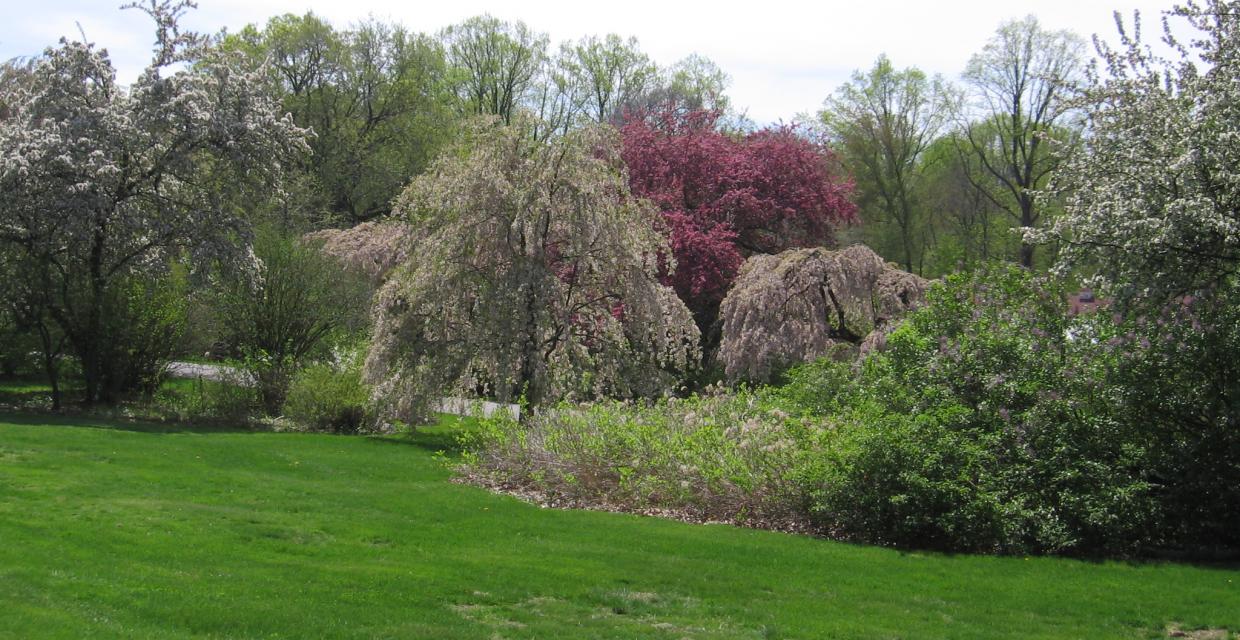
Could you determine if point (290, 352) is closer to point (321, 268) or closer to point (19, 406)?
point (321, 268)

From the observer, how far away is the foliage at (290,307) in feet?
69.2

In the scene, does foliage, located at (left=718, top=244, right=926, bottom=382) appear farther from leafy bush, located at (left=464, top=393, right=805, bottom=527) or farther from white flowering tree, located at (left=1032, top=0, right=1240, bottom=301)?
white flowering tree, located at (left=1032, top=0, right=1240, bottom=301)

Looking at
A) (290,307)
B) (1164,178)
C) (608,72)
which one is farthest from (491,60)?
(1164,178)

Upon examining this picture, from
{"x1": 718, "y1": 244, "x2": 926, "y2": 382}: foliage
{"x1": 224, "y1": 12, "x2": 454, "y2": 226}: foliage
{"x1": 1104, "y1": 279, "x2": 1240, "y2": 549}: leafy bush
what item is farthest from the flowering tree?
{"x1": 224, "y1": 12, "x2": 454, "y2": 226}: foliage

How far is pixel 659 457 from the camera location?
1252 centimetres

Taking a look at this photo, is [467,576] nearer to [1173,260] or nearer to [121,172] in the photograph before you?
[1173,260]

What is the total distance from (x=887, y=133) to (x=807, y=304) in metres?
22.8

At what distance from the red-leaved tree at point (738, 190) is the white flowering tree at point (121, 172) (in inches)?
435

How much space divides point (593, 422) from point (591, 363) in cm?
358

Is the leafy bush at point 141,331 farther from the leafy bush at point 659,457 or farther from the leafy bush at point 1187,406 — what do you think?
the leafy bush at point 1187,406

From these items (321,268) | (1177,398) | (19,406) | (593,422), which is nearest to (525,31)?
(321,268)

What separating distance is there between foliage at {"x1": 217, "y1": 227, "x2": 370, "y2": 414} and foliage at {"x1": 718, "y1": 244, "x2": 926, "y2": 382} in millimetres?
8140

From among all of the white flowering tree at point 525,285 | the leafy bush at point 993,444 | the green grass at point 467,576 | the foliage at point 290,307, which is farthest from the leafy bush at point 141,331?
the leafy bush at point 993,444

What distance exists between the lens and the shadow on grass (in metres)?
16.9
